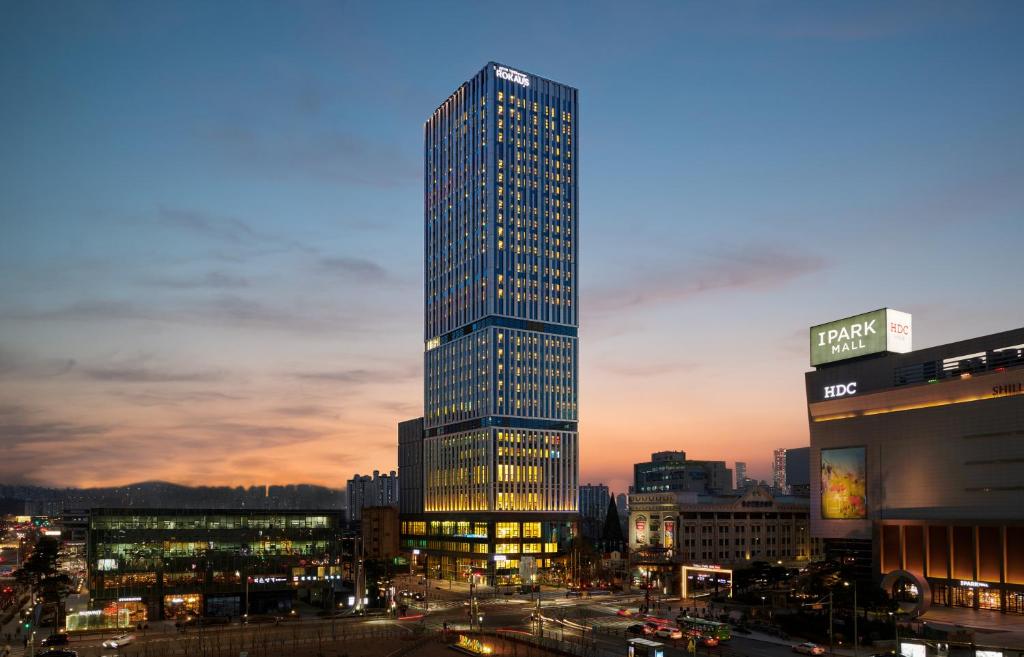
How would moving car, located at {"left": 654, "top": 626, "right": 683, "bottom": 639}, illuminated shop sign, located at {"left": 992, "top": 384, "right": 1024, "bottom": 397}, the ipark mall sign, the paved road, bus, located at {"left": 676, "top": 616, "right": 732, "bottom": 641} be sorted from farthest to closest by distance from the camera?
1. the ipark mall sign
2. illuminated shop sign, located at {"left": 992, "top": 384, "right": 1024, "bottom": 397}
3. moving car, located at {"left": 654, "top": 626, "right": 683, "bottom": 639}
4. bus, located at {"left": 676, "top": 616, "right": 732, "bottom": 641}
5. the paved road

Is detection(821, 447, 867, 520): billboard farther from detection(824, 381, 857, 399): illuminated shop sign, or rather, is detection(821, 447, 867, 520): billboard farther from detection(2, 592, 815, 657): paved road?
detection(2, 592, 815, 657): paved road

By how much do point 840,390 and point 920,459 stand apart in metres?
21.5

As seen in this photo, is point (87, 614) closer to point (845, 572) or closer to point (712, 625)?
point (712, 625)

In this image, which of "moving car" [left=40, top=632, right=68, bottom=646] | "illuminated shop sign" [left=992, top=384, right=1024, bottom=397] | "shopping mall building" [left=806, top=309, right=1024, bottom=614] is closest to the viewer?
"moving car" [left=40, top=632, right=68, bottom=646]

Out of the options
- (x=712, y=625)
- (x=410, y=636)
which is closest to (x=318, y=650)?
(x=410, y=636)

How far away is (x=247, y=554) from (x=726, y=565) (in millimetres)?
97636

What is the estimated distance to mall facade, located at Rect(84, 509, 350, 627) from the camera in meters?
130

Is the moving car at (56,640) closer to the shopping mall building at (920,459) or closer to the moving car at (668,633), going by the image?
the moving car at (668,633)

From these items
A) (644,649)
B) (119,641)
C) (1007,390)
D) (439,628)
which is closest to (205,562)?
(119,641)

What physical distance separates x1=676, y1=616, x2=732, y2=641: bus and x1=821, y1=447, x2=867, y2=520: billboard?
48.2 m

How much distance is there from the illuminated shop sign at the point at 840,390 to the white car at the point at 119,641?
115 m

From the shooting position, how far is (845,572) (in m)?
141

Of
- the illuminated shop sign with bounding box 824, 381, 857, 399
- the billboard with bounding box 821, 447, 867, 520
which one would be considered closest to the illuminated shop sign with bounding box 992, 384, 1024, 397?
the billboard with bounding box 821, 447, 867, 520

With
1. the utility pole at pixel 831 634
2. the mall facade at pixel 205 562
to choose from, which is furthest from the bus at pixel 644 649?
the mall facade at pixel 205 562
